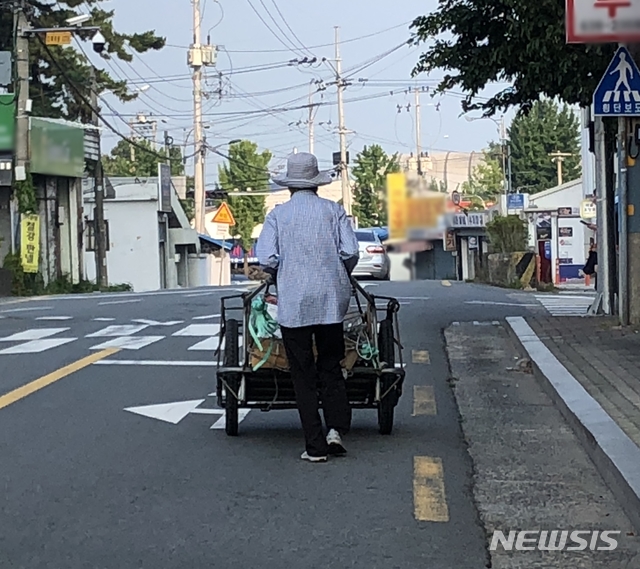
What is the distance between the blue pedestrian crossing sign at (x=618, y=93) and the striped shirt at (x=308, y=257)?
17.8ft

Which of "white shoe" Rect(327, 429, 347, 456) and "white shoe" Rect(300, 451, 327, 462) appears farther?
"white shoe" Rect(327, 429, 347, 456)

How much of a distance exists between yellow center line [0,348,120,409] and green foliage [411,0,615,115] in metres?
4.68

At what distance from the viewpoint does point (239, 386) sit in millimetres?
7680

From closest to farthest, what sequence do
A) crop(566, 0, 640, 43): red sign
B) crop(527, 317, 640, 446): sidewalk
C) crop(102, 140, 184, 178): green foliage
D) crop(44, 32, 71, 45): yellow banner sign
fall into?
crop(566, 0, 640, 43): red sign
crop(527, 317, 640, 446): sidewalk
crop(44, 32, 71, 45): yellow banner sign
crop(102, 140, 184, 178): green foliage

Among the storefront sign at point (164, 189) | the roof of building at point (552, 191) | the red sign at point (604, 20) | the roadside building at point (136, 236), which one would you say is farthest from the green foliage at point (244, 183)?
the red sign at point (604, 20)

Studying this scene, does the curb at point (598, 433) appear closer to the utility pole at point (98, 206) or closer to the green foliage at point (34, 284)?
the green foliage at point (34, 284)

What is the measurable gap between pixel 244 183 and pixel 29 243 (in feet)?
26.0

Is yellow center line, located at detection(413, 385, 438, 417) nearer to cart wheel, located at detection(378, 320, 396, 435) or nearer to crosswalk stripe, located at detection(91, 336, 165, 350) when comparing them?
cart wheel, located at detection(378, 320, 396, 435)

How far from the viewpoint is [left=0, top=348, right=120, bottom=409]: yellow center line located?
385 inches

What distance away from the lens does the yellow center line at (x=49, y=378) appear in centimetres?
977

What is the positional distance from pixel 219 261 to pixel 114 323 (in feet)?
151

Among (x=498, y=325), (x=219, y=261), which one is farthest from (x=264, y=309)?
(x=219, y=261)

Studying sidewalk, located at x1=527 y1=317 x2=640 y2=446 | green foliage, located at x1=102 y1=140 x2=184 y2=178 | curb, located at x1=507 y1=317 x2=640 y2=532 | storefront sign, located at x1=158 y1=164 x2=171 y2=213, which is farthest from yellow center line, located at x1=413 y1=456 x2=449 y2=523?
green foliage, located at x1=102 y1=140 x2=184 y2=178

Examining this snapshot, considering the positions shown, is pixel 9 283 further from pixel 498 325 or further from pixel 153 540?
pixel 153 540
